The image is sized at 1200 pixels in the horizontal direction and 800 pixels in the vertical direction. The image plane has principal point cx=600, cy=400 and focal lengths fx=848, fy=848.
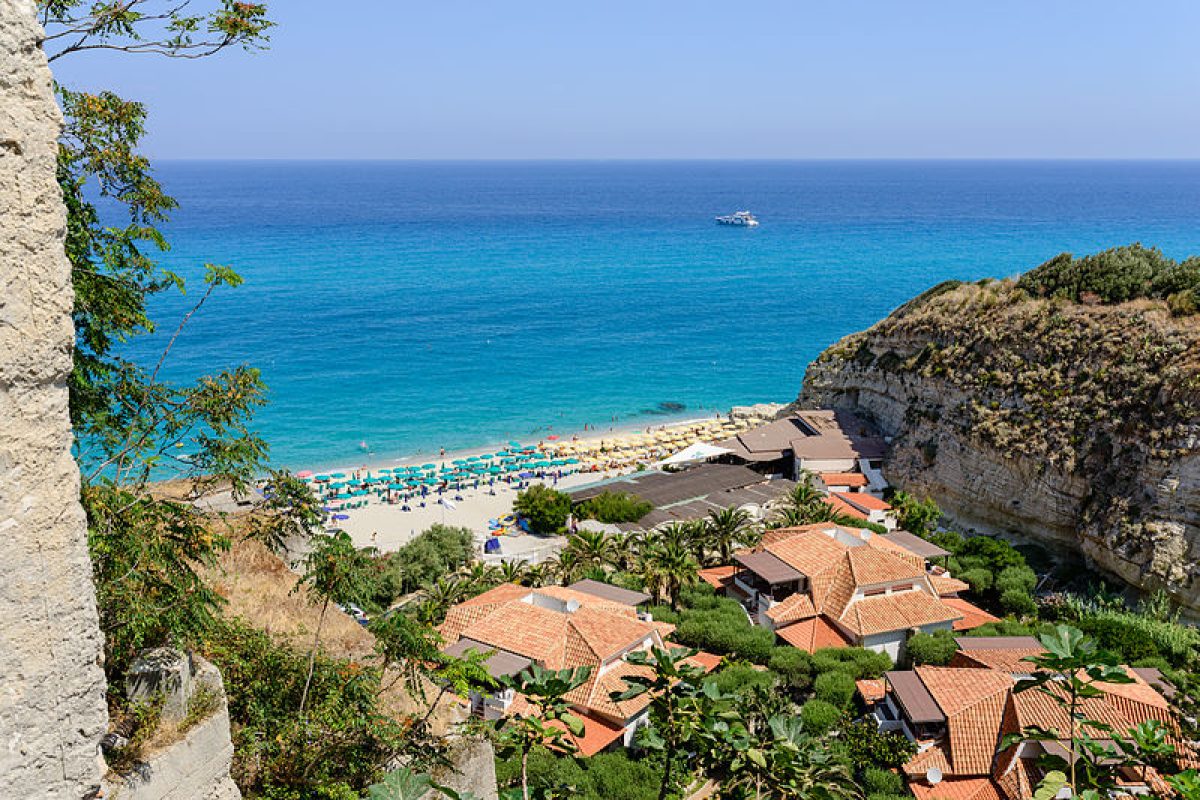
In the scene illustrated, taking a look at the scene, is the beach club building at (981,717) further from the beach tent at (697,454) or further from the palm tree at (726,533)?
the beach tent at (697,454)

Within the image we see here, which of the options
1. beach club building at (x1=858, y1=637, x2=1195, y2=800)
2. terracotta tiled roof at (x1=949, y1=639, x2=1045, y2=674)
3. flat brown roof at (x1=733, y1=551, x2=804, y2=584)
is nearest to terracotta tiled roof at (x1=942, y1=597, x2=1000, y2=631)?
terracotta tiled roof at (x1=949, y1=639, x2=1045, y2=674)

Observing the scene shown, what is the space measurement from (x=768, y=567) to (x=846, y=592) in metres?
2.40

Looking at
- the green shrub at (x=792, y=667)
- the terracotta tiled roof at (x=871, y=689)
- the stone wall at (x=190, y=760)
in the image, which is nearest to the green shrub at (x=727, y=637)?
the green shrub at (x=792, y=667)

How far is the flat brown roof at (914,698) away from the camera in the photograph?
19.0 m

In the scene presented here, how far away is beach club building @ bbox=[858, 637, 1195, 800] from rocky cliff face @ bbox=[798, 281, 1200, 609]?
27.2 feet

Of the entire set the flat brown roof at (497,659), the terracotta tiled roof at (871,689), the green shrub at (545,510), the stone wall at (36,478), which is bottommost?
the green shrub at (545,510)

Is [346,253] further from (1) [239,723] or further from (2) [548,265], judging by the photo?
(1) [239,723]

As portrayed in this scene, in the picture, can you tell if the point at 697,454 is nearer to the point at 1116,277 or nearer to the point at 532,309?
the point at 1116,277

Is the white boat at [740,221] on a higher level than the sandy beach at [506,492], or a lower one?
higher

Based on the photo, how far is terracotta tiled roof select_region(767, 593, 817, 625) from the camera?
81.0ft

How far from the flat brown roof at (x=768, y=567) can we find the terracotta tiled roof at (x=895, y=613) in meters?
1.92

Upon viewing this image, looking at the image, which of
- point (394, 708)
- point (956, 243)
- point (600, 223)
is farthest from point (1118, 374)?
point (600, 223)

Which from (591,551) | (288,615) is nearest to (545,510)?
(591,551)

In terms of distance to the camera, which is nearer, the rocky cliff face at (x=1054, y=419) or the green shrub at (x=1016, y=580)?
the green shrub at (x=1016, y=580)
